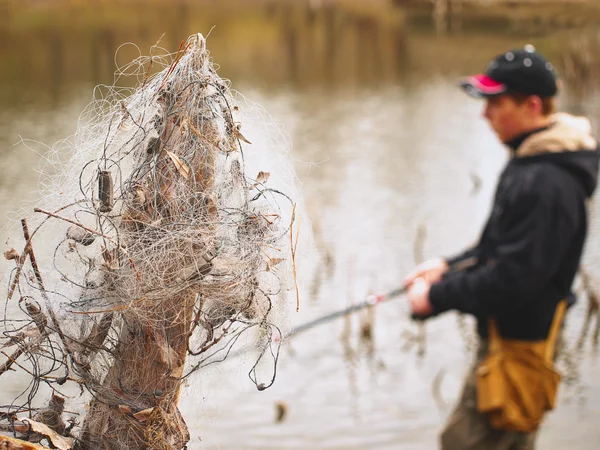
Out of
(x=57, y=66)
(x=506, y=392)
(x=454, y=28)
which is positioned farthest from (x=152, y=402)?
(x=454, y=28)

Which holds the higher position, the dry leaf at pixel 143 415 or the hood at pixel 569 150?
the hood at pixel 569 150

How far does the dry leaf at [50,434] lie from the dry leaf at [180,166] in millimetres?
543

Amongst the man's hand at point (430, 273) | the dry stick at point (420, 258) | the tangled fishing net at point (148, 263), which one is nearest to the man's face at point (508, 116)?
the man's hand at point (430, 273)

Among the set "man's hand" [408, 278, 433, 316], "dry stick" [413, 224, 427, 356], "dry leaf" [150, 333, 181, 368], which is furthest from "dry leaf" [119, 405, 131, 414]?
"dry stick" [413, 224, 427, 356]

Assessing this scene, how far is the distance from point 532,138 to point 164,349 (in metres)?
2.32

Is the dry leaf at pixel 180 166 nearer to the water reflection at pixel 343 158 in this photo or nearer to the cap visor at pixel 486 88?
the water reflection at pixel 343 158

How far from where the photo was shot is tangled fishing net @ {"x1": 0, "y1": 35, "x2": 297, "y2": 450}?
152cm

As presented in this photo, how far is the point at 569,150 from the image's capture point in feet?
11.0

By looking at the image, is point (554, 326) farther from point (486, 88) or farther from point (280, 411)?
point (280, 411)

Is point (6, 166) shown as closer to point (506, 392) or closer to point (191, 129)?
point (506, 392)

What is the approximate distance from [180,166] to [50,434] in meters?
0.56

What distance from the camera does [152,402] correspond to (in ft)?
5.21

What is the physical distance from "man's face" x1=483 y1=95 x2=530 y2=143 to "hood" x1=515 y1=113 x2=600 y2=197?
0.13 meters

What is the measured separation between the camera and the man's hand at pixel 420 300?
3629 millimetres
